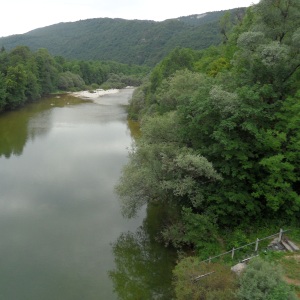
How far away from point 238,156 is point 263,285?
649 cm

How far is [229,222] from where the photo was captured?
51.6 feet

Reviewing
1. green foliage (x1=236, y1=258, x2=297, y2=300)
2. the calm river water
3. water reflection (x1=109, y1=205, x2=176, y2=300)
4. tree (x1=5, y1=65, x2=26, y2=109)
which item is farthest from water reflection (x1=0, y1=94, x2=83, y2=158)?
green foliage (x1=236, y1=258, x2=297, y2=300)

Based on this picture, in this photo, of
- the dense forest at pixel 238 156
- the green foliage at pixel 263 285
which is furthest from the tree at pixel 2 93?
the green foliage at pixel 263 285

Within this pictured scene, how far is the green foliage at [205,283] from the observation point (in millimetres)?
10238

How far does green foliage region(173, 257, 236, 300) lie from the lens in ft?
33.6

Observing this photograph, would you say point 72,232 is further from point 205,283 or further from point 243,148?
point 243,148

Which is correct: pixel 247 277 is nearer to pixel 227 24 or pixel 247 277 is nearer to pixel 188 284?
pixel 188 284

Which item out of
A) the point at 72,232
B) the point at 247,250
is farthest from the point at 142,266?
the point at 247,250

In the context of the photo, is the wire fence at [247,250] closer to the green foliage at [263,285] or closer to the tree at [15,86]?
the green foliage at [263,285]

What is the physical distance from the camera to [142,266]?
1552 centimetres

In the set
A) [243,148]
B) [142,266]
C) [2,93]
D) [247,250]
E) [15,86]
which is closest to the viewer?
[247,250]

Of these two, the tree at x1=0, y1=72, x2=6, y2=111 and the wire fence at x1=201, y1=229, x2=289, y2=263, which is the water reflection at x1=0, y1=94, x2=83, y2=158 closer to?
the tree at x1=0, y1=72, x2=6, y2=111

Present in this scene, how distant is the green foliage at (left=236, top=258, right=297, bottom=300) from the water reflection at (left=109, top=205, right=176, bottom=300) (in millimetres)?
4411

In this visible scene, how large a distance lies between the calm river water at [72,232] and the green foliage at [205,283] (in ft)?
7.42
